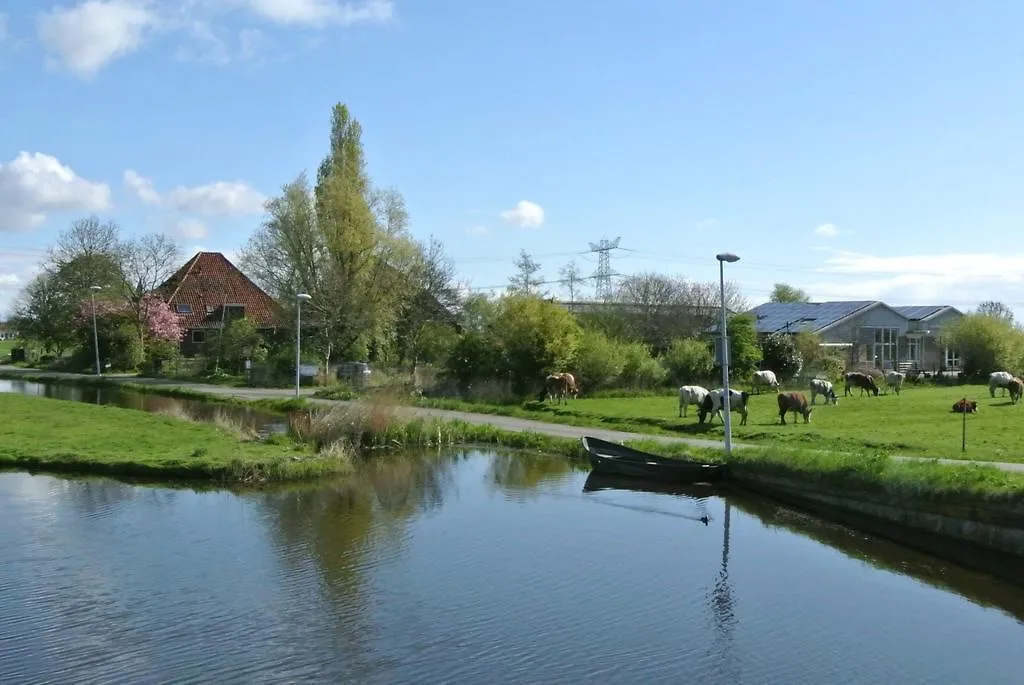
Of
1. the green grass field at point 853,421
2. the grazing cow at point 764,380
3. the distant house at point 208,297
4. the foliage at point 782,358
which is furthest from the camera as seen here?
the distant house at point 208,297

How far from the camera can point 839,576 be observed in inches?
631

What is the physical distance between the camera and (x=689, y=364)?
44469 mm

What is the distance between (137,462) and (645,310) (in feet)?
129

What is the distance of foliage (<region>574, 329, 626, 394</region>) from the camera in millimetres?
41656

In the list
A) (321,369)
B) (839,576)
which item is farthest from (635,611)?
(321,369)

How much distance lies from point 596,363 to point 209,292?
37.7 meters

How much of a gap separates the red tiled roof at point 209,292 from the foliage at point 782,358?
1349 inches

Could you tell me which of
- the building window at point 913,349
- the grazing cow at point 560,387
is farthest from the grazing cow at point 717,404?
the building window at point 913,349

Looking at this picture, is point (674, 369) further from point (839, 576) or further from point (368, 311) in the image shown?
point (839, 576)

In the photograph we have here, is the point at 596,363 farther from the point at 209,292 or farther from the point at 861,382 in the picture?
the point at 209,292

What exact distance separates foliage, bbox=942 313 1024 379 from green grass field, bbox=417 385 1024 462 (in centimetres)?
1092

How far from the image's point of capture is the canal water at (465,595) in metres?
11.5

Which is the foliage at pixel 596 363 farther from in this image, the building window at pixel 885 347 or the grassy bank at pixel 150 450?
the building window at pixel 885 347

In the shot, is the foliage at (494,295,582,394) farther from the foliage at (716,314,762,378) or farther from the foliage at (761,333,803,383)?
the foliage at (761,333,803,383)
